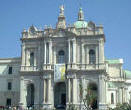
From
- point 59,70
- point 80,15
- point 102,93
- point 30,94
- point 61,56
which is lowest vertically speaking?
point 30,94

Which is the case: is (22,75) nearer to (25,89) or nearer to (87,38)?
(25,89)

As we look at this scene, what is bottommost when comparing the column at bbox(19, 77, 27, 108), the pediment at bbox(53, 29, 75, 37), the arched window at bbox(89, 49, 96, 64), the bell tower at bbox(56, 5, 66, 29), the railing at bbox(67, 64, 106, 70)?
the column at bbox(19, 77, 27, 108)

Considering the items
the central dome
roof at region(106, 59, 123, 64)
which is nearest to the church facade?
the central dome

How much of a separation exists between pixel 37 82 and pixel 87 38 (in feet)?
47.2

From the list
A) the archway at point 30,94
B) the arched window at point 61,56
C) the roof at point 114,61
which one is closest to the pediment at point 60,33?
the arched window at point 61,56

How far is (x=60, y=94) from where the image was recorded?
7600cm

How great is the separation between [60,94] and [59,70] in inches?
254

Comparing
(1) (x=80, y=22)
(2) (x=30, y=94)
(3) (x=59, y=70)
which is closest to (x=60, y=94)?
(3) (x=59, y=70)

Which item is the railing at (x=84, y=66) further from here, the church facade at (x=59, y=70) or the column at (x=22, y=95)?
the column at (x=22, y=95)

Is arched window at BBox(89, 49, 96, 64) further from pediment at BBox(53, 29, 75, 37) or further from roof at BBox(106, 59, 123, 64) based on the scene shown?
roof at BBox(106, 59, 123, 64)

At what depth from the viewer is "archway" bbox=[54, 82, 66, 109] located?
75250 mm

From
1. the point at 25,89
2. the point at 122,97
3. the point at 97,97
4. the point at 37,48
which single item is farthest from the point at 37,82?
the point at 122,97

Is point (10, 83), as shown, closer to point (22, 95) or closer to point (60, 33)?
point (22, 95)

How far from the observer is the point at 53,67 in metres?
73.9
